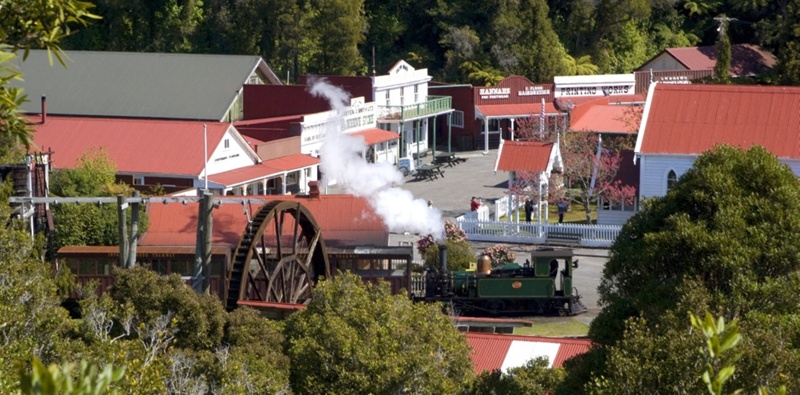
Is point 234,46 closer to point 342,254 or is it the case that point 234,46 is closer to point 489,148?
point 489,148

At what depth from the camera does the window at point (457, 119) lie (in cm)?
6309

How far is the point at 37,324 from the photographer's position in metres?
15.9

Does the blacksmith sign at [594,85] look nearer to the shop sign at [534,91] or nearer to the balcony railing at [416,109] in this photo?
the shop sign at [534,91]

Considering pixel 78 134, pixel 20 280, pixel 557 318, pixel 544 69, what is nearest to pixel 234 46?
pixel 544 69

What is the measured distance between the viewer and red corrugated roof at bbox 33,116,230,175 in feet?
143

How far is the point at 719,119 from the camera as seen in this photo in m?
41.7

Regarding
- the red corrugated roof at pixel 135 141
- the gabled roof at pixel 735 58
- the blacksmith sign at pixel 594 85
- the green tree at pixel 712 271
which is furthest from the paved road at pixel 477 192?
the green tree at pixel 712 271

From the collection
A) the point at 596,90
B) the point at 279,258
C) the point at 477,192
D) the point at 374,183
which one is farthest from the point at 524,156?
the point at 596,90

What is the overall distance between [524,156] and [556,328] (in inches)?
522

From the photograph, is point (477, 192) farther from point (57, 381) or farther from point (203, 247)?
point (57, 381)

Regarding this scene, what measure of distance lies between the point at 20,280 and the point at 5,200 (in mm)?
11767

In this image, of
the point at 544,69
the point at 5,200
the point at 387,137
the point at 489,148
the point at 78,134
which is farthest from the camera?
the point at 544,69

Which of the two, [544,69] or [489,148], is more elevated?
[544,69]

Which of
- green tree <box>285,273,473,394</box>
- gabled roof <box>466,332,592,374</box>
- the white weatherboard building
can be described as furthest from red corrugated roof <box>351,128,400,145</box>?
green tree <box>285,273,473,394</box>
